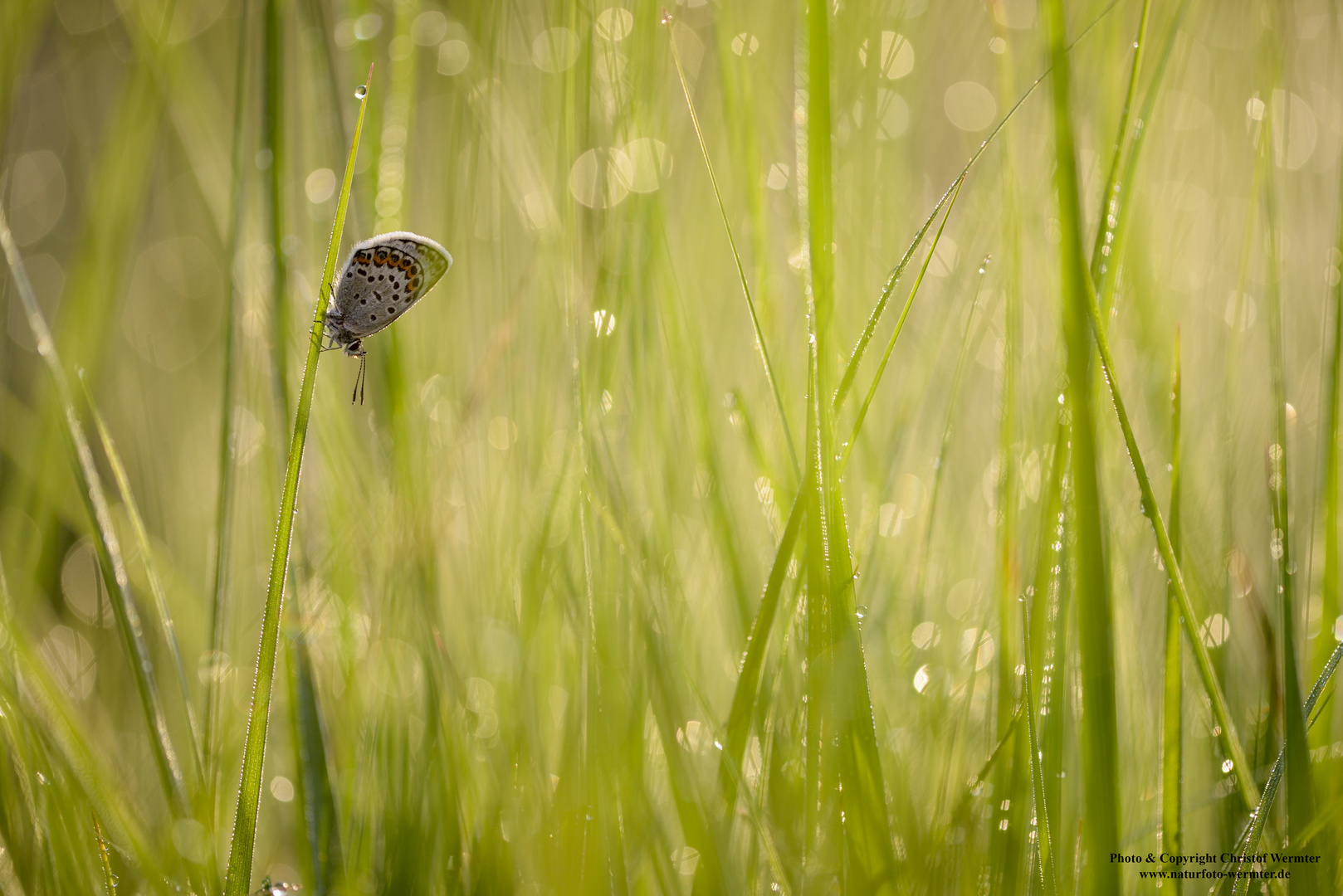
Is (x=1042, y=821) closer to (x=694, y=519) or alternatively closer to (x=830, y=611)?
(x=830, y=611)

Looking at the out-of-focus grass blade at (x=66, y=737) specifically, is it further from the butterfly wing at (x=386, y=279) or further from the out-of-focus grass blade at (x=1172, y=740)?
the out-of-focus grass blade at (x=1172, y=740)

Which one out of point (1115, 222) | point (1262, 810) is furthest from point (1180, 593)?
point (1115, 222)

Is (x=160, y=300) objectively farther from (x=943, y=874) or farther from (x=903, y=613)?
(x=943, y=874)

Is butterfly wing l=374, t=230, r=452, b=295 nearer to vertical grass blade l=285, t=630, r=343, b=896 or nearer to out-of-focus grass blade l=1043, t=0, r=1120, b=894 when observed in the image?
vertical grass blade l=285, t=630, r=343, b=896

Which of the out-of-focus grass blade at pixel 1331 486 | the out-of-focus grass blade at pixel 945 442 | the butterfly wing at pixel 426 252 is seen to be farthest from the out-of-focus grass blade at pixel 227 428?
the out-of-focus grass blade at pixel 1331 486

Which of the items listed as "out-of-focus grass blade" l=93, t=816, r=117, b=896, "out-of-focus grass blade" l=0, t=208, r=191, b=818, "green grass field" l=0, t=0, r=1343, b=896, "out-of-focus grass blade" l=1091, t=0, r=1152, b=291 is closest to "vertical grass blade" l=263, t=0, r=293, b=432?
"green grass field" l=0, t=0, r=1343, b=896
